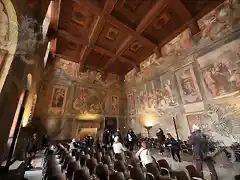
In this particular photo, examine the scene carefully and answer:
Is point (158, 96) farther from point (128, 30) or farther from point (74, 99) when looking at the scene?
Result: point (74, 99)

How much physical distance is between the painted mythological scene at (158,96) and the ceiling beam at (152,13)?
452 centimetres

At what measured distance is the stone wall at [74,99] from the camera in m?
11.3

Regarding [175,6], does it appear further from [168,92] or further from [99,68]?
[99,68]

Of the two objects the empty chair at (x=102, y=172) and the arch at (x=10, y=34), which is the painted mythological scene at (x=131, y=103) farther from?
the arch at (x=10, y=34)

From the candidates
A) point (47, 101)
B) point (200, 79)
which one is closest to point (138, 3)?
point (200, 79)

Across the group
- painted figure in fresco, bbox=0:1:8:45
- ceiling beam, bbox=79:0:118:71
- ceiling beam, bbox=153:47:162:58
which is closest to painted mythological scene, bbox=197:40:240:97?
ceiling beam, bbox=153:47:162:58

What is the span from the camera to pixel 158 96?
1120 centimetres

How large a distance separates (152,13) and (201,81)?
18.0 ft

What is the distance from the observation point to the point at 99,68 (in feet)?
50.9

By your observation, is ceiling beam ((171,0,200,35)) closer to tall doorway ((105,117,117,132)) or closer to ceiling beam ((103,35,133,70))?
ceiling beam ((103,35,133,70))

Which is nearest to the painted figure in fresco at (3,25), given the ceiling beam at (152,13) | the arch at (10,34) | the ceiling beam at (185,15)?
the arch at (10,34)

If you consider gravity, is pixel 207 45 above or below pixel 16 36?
above

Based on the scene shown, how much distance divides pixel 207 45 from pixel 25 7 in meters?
9.57

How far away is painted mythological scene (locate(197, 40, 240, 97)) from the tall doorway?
32.3 ft
